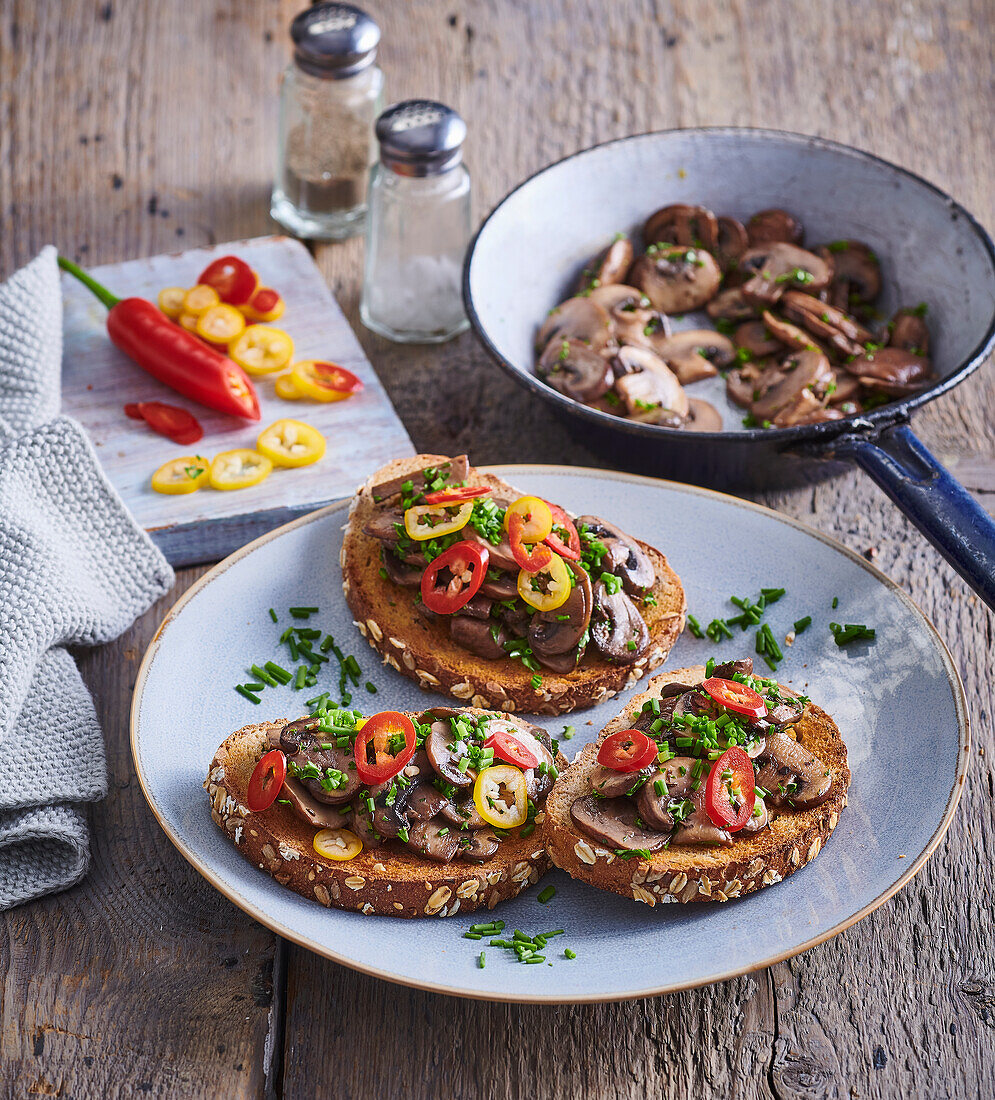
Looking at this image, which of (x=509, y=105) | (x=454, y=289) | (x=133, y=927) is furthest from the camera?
(x=509, y=105)

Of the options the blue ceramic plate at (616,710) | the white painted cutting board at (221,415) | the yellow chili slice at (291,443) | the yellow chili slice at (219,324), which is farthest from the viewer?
the yellow chili slice at (219,324)

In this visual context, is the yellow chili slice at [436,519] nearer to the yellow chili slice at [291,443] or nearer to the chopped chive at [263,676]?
the chopped chive at [263,676]

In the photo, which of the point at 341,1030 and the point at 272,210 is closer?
the point at 341,1030

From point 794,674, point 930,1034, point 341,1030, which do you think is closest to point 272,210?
point 794,674

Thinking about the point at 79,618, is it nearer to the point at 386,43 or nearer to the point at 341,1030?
the point at 341,1030

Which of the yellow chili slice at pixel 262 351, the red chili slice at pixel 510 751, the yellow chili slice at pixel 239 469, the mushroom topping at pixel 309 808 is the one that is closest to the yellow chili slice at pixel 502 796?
the red chili slice at pixel 510 751
